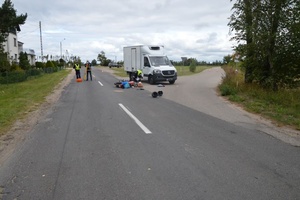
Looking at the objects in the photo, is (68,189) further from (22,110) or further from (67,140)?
(22,110)

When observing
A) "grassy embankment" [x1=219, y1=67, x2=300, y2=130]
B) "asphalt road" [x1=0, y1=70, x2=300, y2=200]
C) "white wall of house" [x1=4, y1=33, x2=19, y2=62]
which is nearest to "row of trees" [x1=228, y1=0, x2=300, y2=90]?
"grassy embankment" [x1=219, y1=67, x2=300, y2=130]

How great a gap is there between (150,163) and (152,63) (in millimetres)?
19655

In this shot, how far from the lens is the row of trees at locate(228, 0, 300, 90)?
13.8m

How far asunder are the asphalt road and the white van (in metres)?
15.2

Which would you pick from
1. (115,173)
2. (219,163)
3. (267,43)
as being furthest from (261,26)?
(115,173)

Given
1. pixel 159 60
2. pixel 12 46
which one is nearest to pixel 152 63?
pixel 159 60

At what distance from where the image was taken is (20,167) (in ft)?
16.0

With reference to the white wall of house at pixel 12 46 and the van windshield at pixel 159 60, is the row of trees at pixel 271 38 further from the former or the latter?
the white wall of house at pixel 12 46

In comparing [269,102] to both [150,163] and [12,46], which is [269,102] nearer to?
[150,163]

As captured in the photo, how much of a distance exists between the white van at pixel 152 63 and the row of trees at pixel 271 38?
8.26 metres

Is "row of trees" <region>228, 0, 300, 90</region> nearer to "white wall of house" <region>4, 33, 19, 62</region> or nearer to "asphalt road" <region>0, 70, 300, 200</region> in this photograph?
"asphalt road" <region>0, 70, 300, 200</region>

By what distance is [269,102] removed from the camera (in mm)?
12242

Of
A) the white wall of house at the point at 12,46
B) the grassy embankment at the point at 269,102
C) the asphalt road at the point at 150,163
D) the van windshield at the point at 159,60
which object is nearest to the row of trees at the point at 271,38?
the grassy embankment at the point at 269,102

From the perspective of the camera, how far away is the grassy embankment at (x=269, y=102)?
9164 mm
